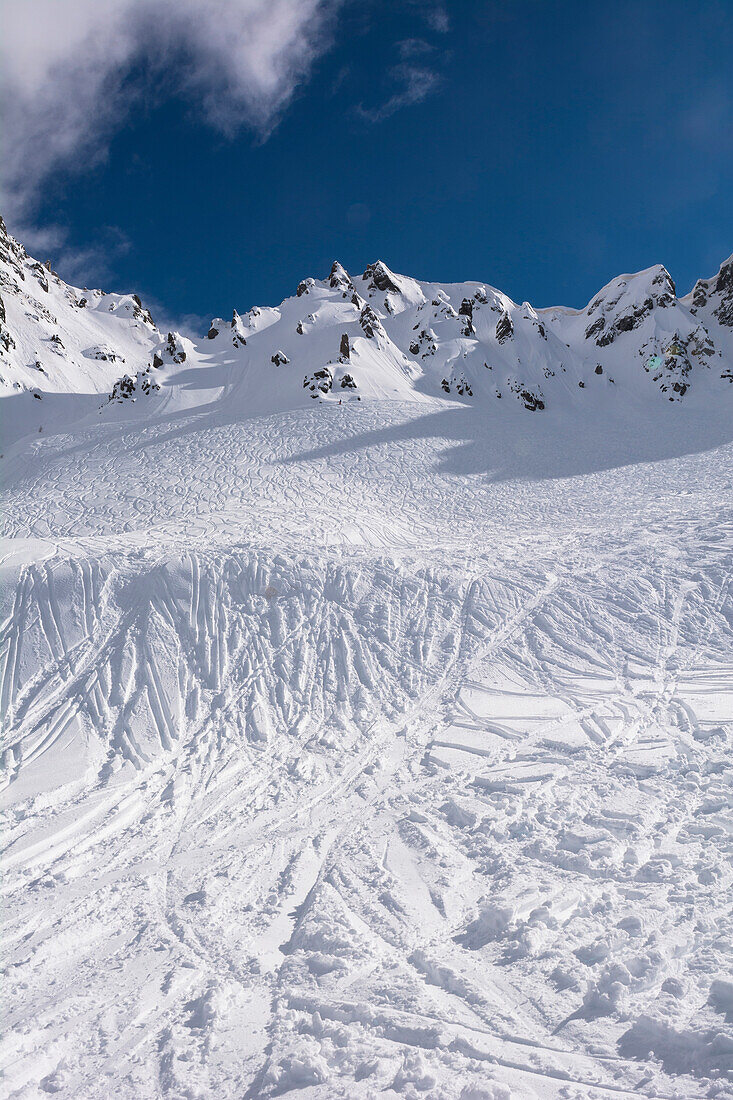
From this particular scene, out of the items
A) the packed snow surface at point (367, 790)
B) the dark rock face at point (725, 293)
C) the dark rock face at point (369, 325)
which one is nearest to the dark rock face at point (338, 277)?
the dark rock face at point (369, 325)

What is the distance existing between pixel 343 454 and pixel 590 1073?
72.9ft

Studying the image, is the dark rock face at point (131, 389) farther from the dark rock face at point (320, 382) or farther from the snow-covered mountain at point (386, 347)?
the dark rock face at point (320, 382)

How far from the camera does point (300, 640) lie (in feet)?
32.1

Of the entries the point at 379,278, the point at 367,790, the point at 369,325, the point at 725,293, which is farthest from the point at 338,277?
the point at 367,790

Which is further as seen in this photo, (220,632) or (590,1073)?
(220,632)

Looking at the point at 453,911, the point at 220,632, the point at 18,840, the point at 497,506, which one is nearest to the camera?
the point at 453,911

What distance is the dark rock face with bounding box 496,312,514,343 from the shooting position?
46.1 metres

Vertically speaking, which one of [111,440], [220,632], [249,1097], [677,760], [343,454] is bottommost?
[677,760]

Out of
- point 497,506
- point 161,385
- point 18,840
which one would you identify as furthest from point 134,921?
point 161,385

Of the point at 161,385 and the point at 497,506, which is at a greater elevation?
the point at 161,385

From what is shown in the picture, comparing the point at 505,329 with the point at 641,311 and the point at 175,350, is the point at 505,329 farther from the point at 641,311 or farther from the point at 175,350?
the point at 175,350

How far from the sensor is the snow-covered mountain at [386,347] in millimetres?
38031

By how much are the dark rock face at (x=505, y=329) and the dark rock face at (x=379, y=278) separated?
18854 millimetres

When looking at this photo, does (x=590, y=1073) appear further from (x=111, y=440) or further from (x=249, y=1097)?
(x=111, y=440)
